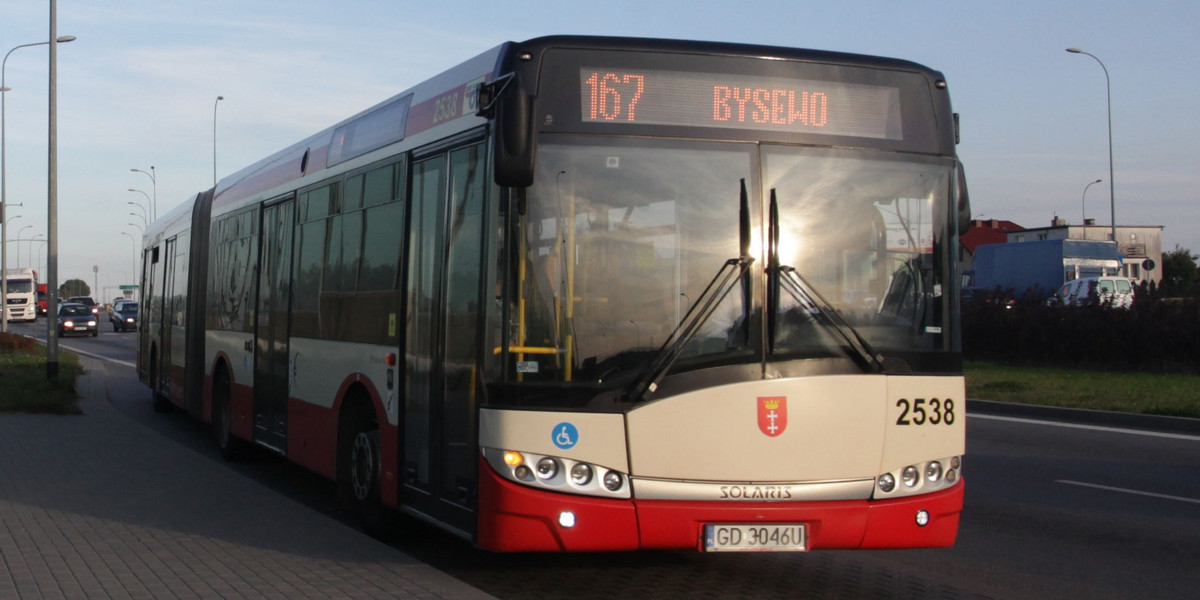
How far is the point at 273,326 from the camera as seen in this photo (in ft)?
38.2

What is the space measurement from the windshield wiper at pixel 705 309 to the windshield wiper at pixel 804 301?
13cm

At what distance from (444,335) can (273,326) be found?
15.3ft

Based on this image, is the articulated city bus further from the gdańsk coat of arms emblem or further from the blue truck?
the blue truck

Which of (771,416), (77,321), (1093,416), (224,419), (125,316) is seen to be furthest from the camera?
(125,316)

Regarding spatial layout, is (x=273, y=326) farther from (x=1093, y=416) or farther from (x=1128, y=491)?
(x=1093, y=416)

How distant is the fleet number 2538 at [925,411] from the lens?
22.4ft

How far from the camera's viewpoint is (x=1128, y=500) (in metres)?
11.0

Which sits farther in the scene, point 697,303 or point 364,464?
point 364,464

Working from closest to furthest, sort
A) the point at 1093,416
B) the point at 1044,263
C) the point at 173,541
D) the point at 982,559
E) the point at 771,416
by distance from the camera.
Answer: the point at 771,416 → the point at 173,541 → the point at 982,559 → the point at 1093,416 → the point at 1044,263

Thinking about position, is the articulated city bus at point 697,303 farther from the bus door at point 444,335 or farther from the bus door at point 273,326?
the bus door at point 273,326

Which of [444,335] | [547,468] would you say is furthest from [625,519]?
[444,335]

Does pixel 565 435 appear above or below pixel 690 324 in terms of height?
below

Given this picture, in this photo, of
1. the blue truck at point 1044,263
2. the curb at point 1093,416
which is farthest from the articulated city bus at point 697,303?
the blue truck at point 1044,263

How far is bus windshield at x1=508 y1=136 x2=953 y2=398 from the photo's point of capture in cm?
652
